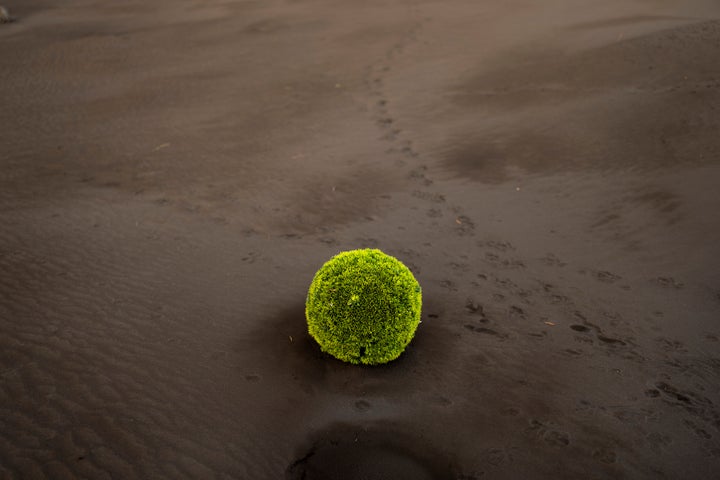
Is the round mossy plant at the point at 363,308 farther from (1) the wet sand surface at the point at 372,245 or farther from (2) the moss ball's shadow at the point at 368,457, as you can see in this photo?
(2) the moss ball's shadow at the point at 368,457

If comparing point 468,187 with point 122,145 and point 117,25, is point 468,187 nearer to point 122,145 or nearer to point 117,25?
point 122,145

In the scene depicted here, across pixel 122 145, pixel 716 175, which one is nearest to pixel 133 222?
pixel 122 145

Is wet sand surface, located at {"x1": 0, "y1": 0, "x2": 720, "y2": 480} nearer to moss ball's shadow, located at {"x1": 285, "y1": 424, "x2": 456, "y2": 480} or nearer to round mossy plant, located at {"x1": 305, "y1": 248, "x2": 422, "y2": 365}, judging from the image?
moss ball's shadow, located at {"x1": 285, "y1": 424, "x2": 456, "y2": 480}

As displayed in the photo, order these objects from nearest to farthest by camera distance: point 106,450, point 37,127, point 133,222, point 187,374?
point 106,450
point 187,374
point 133,222
point 37,127

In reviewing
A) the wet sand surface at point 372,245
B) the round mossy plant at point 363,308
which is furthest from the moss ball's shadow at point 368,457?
the round mossy plant at point 363,308

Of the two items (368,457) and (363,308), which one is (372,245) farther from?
(368,457)

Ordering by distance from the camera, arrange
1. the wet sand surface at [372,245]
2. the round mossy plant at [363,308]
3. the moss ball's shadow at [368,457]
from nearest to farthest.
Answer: the moss ball's shadow at [368,457]
the wet sand surface at [372,245]
the round mossy plant at [363,308]
